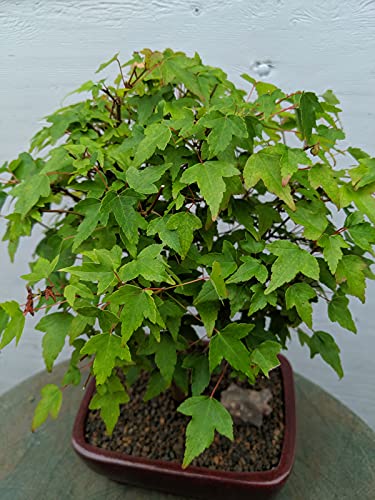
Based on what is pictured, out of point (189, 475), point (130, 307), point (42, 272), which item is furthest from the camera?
point (189, 475)

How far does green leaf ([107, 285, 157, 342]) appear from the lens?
1.71ft

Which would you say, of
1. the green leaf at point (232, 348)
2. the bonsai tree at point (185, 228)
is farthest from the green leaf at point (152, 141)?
the green leaf at point (232, 348)

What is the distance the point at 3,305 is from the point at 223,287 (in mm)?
249

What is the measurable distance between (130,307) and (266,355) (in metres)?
0.18

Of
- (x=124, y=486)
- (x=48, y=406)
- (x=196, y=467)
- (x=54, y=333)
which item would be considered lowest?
(x=124, y=486)

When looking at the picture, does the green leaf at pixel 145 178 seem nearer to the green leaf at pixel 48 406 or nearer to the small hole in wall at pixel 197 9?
the green leaf at pixel 48 406

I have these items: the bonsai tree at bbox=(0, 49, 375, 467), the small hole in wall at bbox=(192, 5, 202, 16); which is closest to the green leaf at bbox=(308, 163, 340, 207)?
the bonsai tree at bbox=(0, 49, 375, 467)

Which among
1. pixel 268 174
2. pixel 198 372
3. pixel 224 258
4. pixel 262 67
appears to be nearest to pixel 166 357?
pixel 198 372

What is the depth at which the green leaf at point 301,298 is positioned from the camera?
1.94 feet

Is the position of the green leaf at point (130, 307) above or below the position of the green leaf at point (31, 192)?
below

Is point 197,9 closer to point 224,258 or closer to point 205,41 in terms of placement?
point 205,41

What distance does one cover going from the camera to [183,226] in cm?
58

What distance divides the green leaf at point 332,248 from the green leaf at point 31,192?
344 mm

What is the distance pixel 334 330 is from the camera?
133 cm
